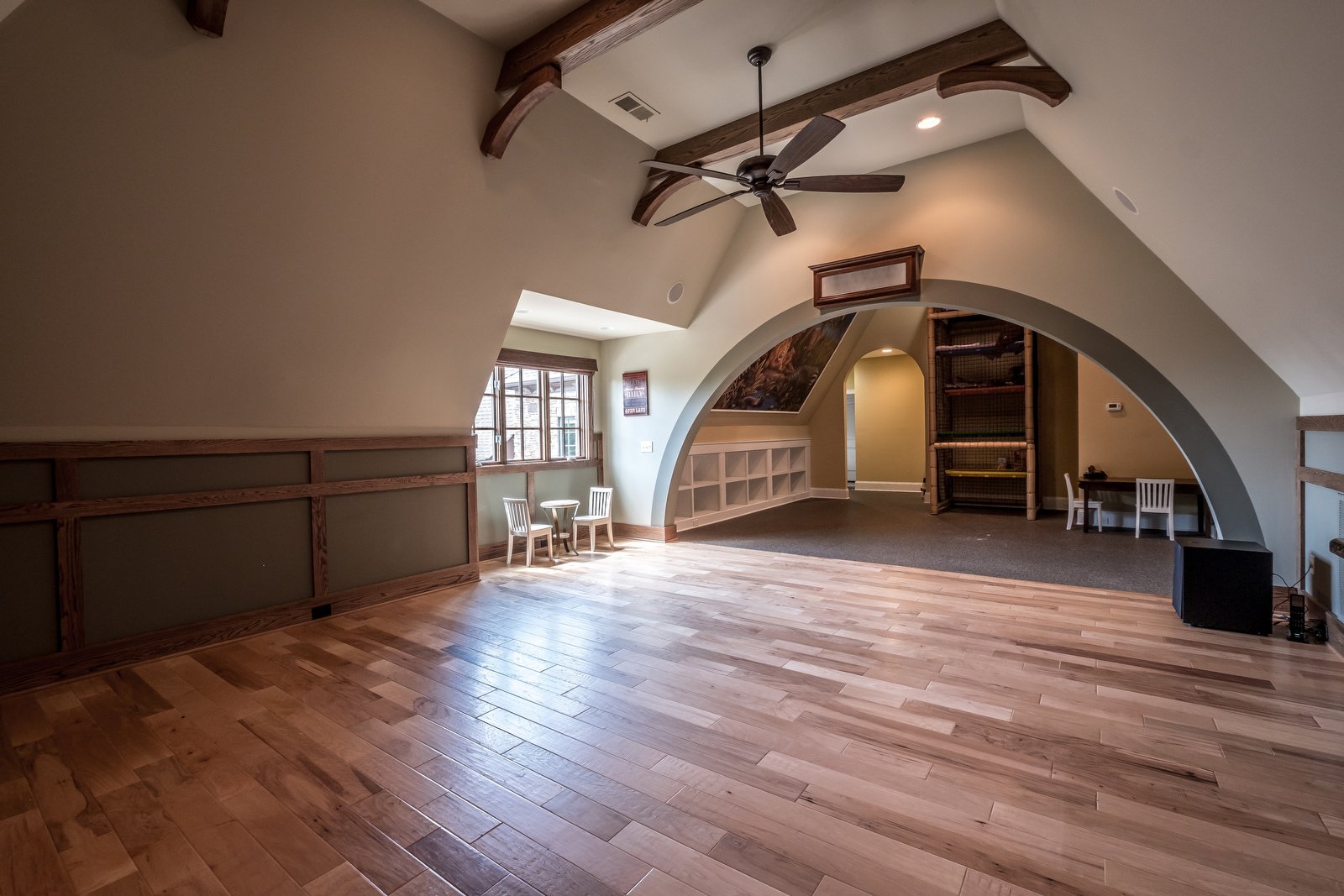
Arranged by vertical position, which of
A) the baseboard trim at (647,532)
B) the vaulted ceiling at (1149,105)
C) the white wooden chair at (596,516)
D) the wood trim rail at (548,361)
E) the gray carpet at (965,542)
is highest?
the vaulted ceiling at (1149,105)

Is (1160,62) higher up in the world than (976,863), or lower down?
higher up

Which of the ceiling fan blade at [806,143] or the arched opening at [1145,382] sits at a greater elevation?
the ceiling fan blade at [806,143]

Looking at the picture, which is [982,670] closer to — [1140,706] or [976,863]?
[1140,706]

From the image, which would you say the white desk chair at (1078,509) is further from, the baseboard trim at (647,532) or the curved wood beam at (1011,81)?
the curved wood beam at (1011,81)


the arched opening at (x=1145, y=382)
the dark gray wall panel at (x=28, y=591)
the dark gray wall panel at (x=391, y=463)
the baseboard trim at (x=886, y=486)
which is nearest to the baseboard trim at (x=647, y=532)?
the dark gray wall panel at (x=391, y=463)

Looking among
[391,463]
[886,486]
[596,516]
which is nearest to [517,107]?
[391,463]

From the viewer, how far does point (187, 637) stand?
3.86 m

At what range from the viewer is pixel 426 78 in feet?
11.5

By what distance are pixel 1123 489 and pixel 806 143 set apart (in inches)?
272

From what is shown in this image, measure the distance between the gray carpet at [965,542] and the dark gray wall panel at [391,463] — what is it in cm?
310

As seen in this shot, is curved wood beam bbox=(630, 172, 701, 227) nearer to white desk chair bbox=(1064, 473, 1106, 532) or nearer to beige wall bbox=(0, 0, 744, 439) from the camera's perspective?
beige wall bbox=(0, 0, 744, 439)

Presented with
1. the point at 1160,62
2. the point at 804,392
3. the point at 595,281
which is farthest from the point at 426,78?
the point at 804,392

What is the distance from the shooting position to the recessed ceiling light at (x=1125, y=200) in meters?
3.92

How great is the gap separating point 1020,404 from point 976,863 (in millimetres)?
9255
